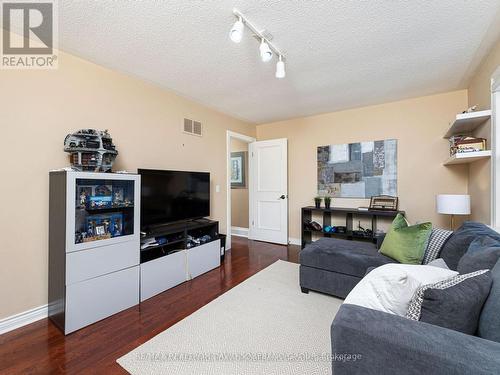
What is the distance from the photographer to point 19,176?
6.35 feet

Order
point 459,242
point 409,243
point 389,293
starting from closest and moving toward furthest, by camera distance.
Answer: point 389,293
point 459,242
point 409,243

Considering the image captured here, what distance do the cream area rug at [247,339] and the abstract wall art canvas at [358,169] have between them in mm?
2105

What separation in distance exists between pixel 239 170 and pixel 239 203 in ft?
2.58

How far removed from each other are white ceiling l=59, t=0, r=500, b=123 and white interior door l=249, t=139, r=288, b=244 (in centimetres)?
153

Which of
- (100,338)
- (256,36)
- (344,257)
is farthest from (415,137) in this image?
(100,338)

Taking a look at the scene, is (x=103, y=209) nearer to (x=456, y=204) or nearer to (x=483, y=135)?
(x=456, y=204)

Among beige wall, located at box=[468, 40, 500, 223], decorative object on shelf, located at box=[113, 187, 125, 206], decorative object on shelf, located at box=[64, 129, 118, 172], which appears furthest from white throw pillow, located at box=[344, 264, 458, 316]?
decorative object on shelf, located at box=[64, 129, 118, 172]

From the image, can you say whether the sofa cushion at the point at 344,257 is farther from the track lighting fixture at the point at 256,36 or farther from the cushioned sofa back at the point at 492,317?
the track lighting fixture at the point at 256,36

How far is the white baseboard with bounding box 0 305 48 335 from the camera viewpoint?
184 cm

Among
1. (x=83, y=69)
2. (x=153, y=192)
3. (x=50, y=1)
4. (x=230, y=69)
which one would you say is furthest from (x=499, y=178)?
(x=83, y=69)

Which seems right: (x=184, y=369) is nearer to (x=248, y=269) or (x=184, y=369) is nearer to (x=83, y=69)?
(x=248, y=269)

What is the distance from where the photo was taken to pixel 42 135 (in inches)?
81.0

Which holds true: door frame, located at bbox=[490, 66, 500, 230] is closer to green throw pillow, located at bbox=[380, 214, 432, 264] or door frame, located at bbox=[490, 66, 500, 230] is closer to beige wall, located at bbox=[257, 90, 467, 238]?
green throw pillow, located at bbox=[380, 214, 432, 264]

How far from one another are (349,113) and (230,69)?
7.86 feet
